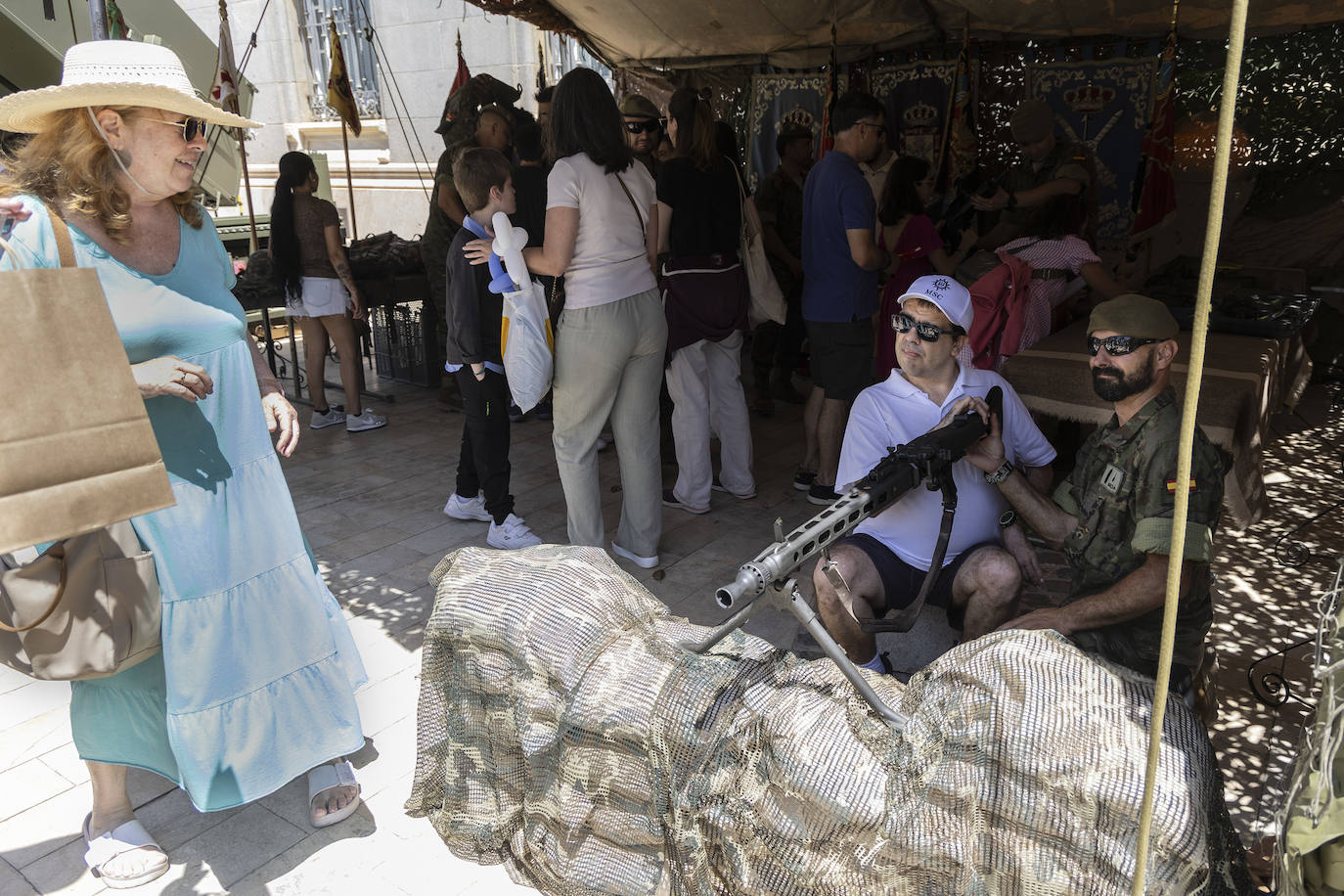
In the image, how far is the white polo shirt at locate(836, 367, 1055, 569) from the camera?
2848 mm

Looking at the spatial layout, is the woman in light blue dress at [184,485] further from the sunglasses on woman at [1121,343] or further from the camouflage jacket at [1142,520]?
the sunglasses on woman at [1121,343]

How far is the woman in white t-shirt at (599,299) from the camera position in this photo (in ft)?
12.3

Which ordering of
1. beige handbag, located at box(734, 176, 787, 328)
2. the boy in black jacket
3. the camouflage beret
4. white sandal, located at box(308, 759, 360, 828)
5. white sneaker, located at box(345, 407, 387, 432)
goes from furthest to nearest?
1. white sneaker, located at box(345, 407, 387, 432)
2. beige handbag, located at box(734, 176, 787, 328)
3. the boy in black jacket
4. white sandal, located at box(308, 759, 360, 828)
5. the camouflage beret

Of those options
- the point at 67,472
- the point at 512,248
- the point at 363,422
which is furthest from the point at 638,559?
the point at 363,422

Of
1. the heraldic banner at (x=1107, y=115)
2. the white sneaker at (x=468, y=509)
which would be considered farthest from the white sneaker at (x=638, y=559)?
the heraldic banner at (x=1107, y=115)

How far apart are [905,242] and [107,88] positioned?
3.81 m

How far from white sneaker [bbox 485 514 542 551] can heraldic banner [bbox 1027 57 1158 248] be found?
203 inches

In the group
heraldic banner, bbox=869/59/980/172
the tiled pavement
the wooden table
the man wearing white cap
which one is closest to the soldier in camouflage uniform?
the man wearing white cap

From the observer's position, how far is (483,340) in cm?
436

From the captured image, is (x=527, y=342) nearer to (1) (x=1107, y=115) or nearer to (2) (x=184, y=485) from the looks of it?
(2) (x=184, y=485)

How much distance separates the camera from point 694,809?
70.4 inches

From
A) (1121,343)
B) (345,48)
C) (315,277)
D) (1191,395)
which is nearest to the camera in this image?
(1191,395)

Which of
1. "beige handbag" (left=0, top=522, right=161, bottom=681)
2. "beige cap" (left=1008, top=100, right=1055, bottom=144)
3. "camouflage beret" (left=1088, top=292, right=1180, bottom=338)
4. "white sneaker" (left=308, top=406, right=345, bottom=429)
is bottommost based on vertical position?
"white sneaker" (left=308, top=406, right=345, bottom=429)

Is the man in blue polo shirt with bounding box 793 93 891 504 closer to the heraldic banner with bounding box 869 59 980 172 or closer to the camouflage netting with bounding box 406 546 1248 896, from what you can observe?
the camouflage netting with bounding box 406 546 1248 896
